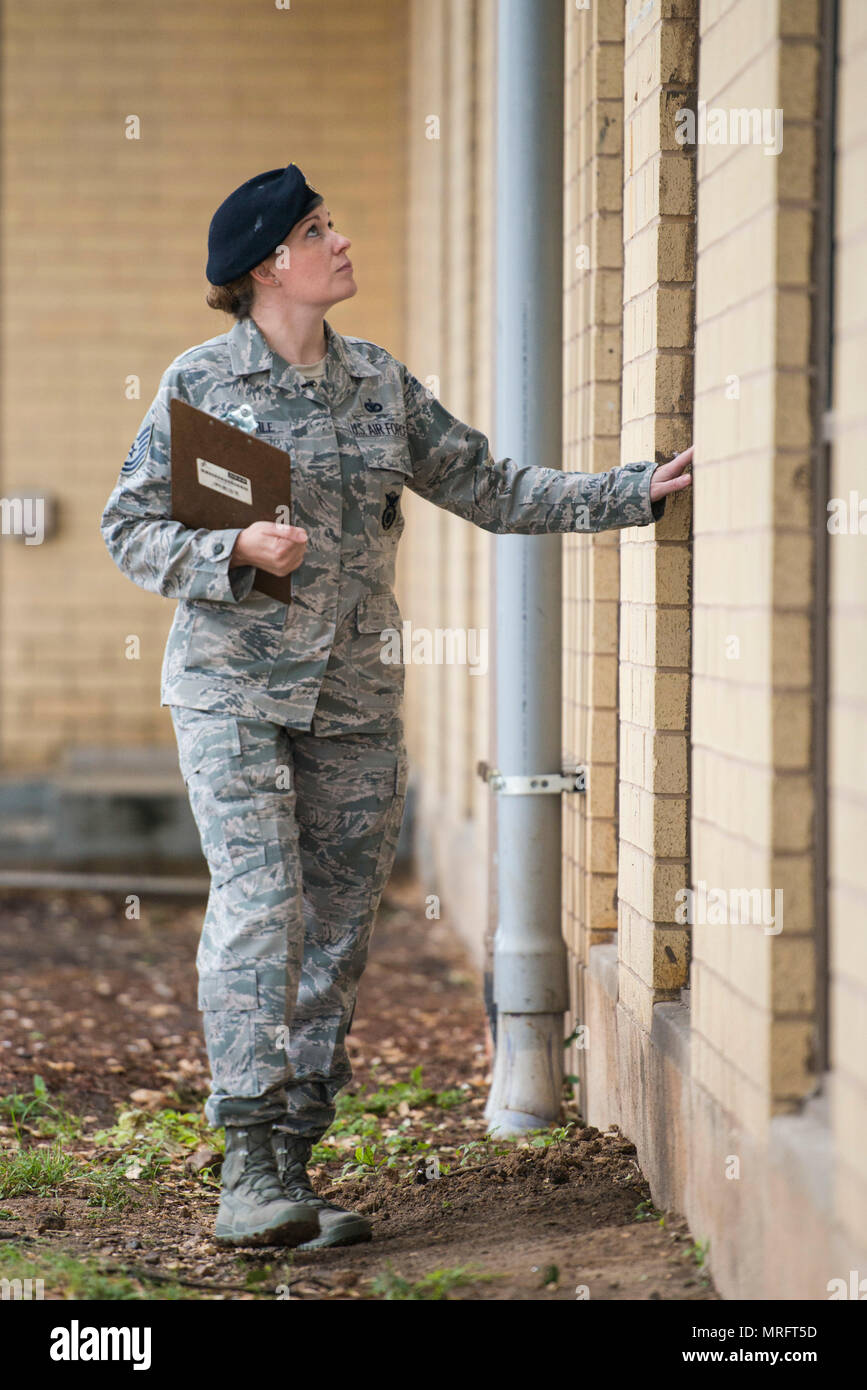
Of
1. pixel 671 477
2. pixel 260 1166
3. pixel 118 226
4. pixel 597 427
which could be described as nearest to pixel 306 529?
pixel 671 477

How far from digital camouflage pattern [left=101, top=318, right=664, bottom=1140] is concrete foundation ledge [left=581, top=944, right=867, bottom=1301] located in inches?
26.1

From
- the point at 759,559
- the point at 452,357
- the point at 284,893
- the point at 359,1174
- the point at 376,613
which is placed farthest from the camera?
the point at 452,357

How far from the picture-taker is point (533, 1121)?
4.05 m

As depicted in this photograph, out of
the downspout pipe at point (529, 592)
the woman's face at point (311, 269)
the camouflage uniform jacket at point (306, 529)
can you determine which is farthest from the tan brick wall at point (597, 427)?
A: the woman's face at point (311, 269)

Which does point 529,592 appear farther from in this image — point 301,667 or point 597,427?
point 301,667

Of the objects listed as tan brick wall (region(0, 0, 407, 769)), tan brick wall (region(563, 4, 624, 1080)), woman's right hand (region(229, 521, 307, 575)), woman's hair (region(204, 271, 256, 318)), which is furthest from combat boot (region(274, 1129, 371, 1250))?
tan brick wall (region(0, 0, 407, 769))

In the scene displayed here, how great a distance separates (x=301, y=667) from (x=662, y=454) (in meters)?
0.89

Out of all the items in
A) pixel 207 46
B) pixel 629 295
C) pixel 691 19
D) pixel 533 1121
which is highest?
pixel 207 46

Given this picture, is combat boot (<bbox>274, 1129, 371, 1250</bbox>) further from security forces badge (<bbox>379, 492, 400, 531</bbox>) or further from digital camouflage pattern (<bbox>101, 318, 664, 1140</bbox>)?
security forces badge (<bbox>379, 492, 400, 531</bbox>)

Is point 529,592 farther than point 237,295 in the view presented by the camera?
Yes

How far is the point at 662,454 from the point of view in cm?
334
